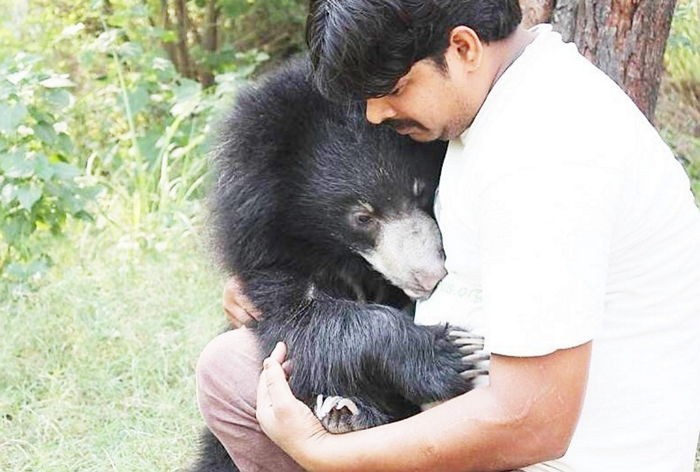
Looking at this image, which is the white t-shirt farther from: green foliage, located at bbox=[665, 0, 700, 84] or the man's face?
green foliage, located at bbox=[665, 0, 700, 84]

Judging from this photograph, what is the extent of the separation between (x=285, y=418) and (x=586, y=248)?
2.40ft

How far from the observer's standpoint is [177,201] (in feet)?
17.3

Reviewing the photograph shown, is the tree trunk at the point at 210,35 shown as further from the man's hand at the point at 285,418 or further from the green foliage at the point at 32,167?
the man's hand at the point at 285,418

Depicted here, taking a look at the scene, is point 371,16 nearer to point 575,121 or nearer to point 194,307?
point 575,121

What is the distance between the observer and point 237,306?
2.50 metres

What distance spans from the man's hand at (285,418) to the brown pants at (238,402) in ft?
0.49

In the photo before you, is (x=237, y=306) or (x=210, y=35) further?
(x=210, y=35)

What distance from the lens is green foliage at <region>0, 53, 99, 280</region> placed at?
4.23 metres

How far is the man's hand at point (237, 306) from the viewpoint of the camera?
2436 millimetres

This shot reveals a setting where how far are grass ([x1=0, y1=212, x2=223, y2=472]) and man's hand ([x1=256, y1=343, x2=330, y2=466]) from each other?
0.89 m

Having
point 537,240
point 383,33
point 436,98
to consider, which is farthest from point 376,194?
point 537,240

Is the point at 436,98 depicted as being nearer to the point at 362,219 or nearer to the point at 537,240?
the point at 537,240

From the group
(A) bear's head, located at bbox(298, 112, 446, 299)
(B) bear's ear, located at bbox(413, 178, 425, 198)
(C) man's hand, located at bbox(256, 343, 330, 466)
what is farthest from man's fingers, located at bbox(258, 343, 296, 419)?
(B) bear's ear, located at bbox(413, 178, 425, 198)

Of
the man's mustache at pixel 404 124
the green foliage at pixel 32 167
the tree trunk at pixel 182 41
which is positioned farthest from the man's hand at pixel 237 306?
the tree trunk at pixel 182 41
